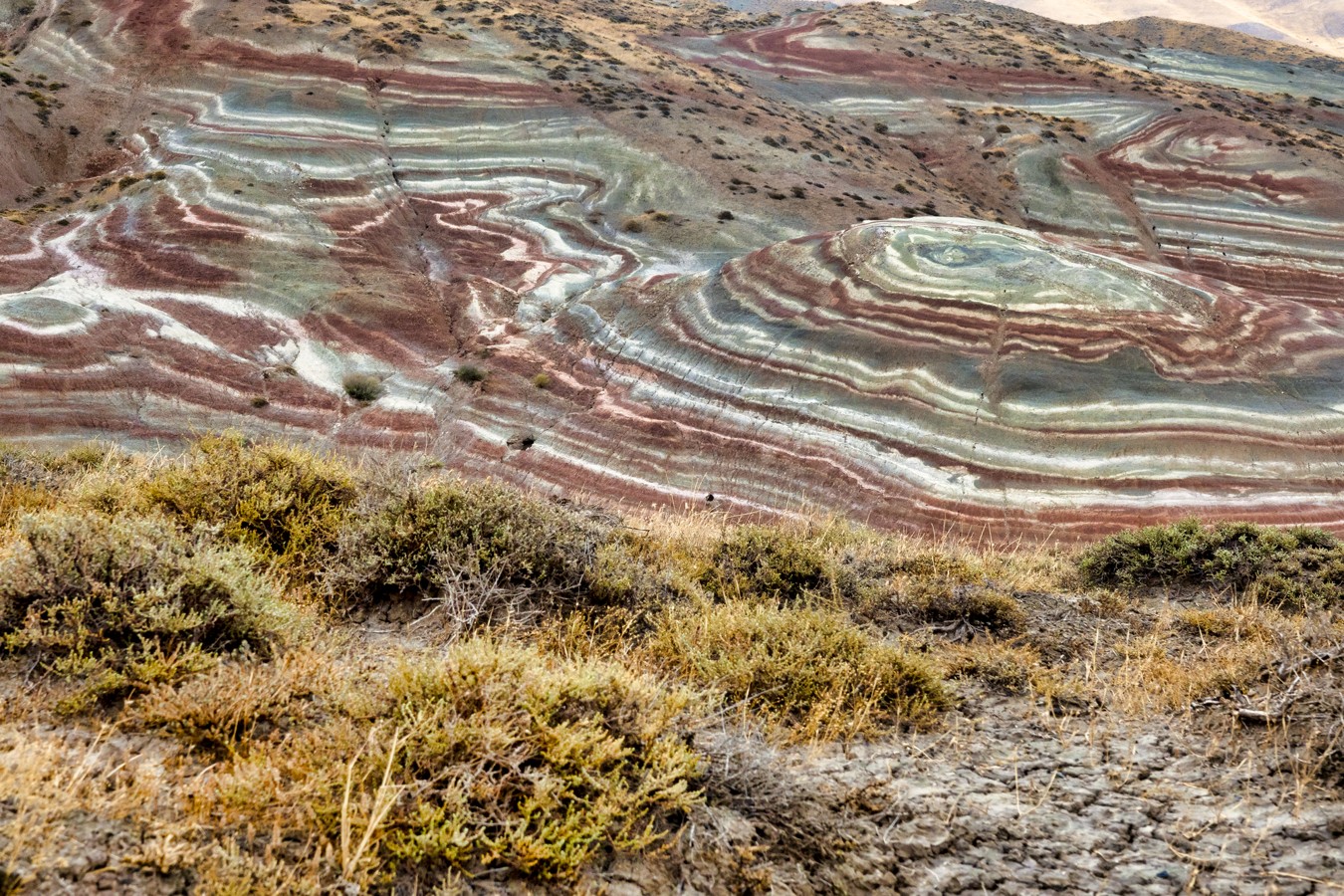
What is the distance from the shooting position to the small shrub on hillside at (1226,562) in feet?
31.0

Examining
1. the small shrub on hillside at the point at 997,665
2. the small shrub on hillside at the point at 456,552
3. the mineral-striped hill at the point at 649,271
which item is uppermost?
the small shrub on hillside at the point at 456,552

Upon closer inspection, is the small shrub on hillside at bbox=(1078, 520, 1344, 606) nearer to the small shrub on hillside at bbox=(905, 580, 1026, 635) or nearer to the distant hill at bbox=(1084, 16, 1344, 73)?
the small shrub on hillside at bbox=(905, 580, 1026, 635)

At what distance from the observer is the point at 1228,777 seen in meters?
4.43

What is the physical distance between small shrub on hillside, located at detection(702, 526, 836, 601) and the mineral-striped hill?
10.2 metres

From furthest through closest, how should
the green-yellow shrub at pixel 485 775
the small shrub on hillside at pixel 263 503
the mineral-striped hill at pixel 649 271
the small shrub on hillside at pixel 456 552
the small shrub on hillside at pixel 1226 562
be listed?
the mineral-striped hill at pixel 649 271 < the small shrub on hillside at pixel 1226 562 < the small shrub on hillside at pixel 263 503 < the small shrub on hillside at pixel 456 552 < the green-yellow shrub at pixel 485 775

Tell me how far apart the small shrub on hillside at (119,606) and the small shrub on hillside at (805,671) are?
2.58 m

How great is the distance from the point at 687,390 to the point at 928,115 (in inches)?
1411

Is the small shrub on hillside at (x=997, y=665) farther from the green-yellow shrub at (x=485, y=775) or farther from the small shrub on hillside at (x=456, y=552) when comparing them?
the small shrub on hillside at (x=456, y=552)

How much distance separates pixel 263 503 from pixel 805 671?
4.32 metres

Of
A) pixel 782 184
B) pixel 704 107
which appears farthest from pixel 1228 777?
pixel 704 107

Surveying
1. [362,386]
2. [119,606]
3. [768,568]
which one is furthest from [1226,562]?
[362,386]

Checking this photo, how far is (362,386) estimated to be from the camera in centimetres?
2358

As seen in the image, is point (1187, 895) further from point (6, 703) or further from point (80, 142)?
point (80, 142)

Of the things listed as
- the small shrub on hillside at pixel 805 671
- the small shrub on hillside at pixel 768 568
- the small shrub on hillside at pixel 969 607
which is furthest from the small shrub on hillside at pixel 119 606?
the small shrub on hillside at pixel 969 607
